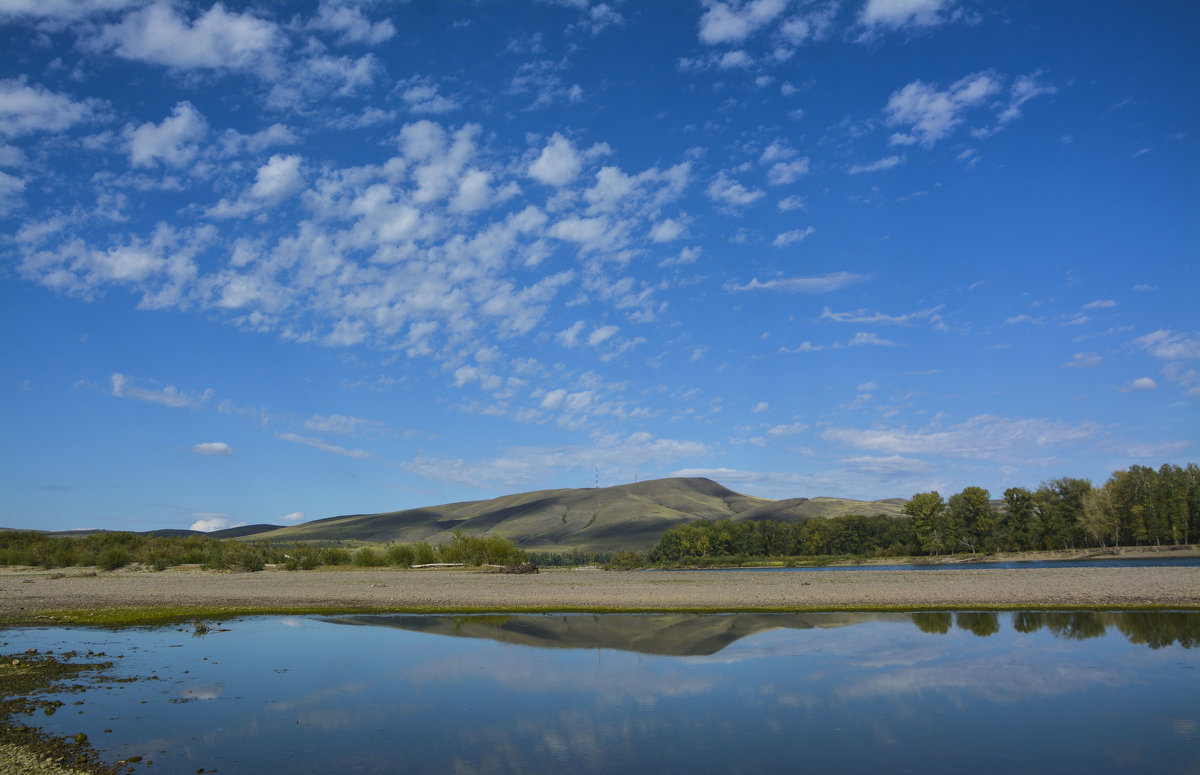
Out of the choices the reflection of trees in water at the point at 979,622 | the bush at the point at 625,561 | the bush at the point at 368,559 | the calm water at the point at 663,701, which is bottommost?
the bush at the point at 625,561

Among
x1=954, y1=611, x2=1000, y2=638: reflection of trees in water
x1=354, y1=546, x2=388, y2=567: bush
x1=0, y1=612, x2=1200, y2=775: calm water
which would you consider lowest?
x1=354, y1=546, x2=388, y2=567: bush

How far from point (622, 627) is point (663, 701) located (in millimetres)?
15242

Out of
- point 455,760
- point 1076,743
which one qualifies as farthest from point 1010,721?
point 455,760

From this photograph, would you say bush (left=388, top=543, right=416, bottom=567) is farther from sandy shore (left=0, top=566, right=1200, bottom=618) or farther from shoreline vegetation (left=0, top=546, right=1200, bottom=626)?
sandy shore (left=0, top=566, right=1200, bottom=618)

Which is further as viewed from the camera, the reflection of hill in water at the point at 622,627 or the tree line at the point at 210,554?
the tree line at the point at 210,554

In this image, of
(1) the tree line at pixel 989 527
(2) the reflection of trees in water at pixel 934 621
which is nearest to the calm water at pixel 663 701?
(2) the reflection of trees in water at pixel 934 621

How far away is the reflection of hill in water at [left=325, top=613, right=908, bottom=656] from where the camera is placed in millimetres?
26781

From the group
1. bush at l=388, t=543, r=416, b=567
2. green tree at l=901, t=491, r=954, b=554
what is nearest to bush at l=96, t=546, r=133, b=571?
bush at l=388, t=543, r=416, b=567

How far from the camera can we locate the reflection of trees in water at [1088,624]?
25.4 metres

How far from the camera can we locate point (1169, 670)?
64.0 ft

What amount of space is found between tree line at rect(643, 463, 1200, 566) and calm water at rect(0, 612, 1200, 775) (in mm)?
80610

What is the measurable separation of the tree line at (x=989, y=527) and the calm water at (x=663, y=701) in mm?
80610

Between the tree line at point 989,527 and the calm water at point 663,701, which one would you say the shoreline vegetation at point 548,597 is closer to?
the calm water at point 663,701

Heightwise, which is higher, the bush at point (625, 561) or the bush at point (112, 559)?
the bush at point (112, 559)
